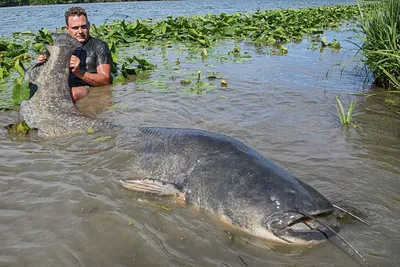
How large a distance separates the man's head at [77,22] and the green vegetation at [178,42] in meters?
1.12

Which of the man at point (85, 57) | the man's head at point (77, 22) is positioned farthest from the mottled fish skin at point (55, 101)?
the man's head at point (77, 22)

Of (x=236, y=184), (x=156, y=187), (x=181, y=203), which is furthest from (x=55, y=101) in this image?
(x=236, y=184)

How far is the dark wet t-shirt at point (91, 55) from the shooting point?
650 centimetres

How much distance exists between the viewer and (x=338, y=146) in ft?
13.7

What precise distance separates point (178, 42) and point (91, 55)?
6180mm

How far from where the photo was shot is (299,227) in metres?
2.43

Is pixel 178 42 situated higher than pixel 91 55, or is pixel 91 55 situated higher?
pixel 178 42

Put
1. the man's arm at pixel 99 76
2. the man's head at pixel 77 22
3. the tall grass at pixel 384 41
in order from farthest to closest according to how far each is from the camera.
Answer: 1. the man's arm at pixel 99 76
2. the man's head at pixel 77 22
3. the tall grass at pixel 384 41

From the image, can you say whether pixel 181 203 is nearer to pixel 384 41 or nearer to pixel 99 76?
pixel 99 76

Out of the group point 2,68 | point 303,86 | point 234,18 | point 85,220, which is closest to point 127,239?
point 85,220

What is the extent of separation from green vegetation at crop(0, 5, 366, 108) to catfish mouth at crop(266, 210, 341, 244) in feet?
14.2

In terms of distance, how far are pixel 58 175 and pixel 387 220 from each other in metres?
2.87

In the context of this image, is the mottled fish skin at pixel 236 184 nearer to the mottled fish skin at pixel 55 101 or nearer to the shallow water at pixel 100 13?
the mottled fish skin at pixel 55 101

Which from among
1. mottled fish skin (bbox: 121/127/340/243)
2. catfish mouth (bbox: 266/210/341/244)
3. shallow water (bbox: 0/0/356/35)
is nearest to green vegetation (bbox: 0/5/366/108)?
mottled fish skin (bbox: 121/127/340/243)
